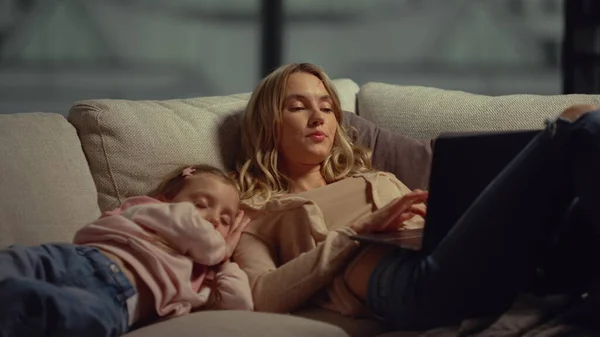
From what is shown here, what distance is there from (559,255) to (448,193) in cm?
25

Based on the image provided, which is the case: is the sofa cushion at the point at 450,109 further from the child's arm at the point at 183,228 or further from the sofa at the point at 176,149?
the child's arm at the point at 183,228

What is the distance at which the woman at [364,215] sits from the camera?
164 centimetres

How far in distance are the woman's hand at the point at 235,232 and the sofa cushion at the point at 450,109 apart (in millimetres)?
613

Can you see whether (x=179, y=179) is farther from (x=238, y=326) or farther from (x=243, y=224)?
(x=238, y=326)

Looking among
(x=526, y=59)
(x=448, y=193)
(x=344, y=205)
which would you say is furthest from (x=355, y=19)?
(x=448, y=193)

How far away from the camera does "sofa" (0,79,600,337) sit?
1.79 metres

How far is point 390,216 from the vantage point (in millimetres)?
1921

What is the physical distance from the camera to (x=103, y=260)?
1.76 meters

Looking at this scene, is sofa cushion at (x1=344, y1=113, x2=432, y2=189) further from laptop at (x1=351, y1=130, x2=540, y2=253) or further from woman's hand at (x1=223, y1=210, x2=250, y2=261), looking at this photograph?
laptop at (x1=351, y1=130, x2=540, y2=253)

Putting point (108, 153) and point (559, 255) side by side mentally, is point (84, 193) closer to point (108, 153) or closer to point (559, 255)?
point (108, 153)

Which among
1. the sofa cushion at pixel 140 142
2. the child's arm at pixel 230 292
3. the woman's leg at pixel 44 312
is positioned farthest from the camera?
the sofa cushion at pixel 140 142

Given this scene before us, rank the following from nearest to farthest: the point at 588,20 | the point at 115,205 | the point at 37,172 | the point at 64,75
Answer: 1. the point at 37,172
2. the point at 115,205
3. the point at 64,75
4. the point at 588,20

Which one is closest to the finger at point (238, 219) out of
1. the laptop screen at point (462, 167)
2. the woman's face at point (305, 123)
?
the woman's face at point (305, 123)

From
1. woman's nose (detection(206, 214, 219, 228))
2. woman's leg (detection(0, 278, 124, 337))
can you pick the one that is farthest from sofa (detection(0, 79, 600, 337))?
woman's nose (detection(206, 214, 219, 228))
